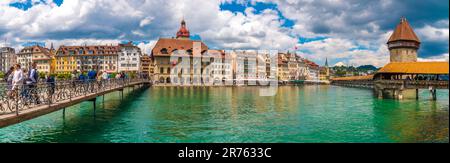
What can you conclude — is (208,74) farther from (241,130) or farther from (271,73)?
(241,130)

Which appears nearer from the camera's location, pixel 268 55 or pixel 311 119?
pixel 311 119

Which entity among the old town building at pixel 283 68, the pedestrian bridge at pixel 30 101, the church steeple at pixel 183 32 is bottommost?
the pedestrian bridge at pixel 30 101

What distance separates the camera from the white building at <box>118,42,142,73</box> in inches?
4840

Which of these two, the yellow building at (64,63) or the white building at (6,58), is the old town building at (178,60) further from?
the white building at (6,58)

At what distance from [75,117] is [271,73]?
5018 inches

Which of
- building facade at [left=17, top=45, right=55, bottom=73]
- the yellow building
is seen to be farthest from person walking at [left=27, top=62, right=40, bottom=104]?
building facade at [left=17, top=45, right=55, bottom=73]

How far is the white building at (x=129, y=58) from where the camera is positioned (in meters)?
123

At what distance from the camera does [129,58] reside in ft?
404

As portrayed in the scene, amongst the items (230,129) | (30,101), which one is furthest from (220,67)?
(30,101)

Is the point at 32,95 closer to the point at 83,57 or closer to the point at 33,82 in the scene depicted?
the point at 33,82

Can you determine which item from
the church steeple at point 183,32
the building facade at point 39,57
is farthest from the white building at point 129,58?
the building facade at point 39,57

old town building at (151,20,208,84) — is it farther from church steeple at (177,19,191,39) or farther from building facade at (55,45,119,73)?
building facade at (55,45,119,73)
